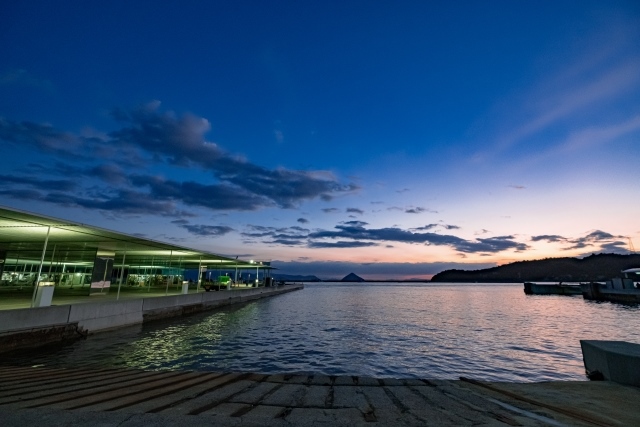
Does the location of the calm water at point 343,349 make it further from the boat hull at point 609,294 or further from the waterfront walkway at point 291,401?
the boat hull at point 609,294

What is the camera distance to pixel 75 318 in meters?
16.5

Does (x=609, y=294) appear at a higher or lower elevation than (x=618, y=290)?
lower

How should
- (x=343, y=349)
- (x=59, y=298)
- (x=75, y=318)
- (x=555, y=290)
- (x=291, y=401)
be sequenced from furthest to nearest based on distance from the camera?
(x=555, y=290), (x=59, y=298), (x=343, y=349), (x=75, y=318), (x=291, y=401)

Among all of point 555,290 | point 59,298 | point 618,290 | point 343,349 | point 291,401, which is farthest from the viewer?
point 555,290

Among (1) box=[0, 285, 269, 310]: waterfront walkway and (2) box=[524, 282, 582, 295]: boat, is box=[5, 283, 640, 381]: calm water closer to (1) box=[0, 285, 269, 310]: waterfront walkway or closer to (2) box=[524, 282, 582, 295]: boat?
(1) box=[0, 285, 269, 310]: waterfront walkway

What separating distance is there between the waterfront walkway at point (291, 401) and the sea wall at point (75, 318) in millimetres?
7503

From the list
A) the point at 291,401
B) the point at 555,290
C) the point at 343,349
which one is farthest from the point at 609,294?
the point at 291,401

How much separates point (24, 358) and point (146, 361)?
4.74m

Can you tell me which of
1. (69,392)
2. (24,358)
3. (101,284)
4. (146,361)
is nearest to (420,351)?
(146,361)

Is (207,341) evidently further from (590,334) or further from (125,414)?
(590,334)

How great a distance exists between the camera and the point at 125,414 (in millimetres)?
4215

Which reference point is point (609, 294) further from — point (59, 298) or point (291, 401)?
point (59, 298)

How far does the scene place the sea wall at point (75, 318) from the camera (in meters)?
13.0

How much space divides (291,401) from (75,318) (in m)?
17.2
